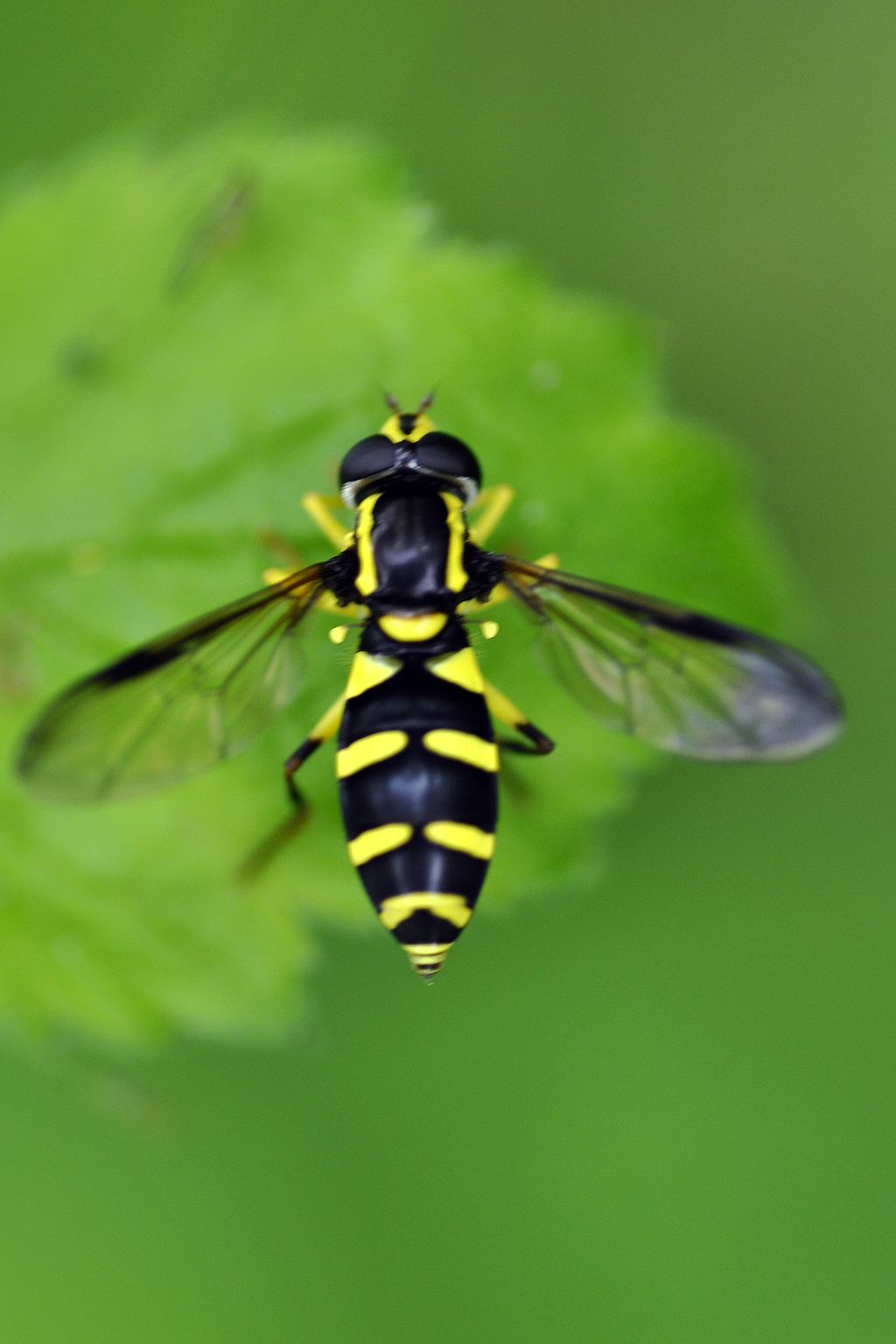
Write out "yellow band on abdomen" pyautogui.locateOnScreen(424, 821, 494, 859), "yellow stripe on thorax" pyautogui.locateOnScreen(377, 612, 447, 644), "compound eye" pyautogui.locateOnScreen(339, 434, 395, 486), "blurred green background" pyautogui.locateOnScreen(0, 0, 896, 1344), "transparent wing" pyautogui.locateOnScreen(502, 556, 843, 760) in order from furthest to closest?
"blurred green background" pyautogui.locateOnScreen(0, 0, 896, 1344) < "compound eye" pyautogui.locateOnScreen(339, 434, 395, 486) < "yellow stripe on thorax" pyautogui.locateOnScreen(377, 612, 447, 644) < "transparent wing" pyautogui.locateOnScreen(502, 556, 843, 760) < "yellow band on abdomen" pyautogui.locateOnScreen(424, 821, 494, 859)

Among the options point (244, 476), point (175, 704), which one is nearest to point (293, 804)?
point (175, 704)

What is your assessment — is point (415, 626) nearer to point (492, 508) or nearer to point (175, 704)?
point (492, 508)

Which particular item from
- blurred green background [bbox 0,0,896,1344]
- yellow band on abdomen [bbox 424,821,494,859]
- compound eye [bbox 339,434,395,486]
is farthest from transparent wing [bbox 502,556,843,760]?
blurred green background [bbox 0,0,896,1344]

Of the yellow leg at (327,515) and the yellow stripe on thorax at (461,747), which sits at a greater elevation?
the yellow leg at (327,515)

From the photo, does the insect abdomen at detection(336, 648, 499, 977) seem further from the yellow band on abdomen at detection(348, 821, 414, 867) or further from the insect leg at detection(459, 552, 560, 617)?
the insect leg at detection(459, 552, 560, 617)

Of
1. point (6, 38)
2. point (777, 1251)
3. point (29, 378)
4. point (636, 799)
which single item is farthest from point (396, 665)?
point (6, 38)

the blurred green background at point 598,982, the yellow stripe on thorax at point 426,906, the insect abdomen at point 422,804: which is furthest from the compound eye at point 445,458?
the blurred green background at point 598,982

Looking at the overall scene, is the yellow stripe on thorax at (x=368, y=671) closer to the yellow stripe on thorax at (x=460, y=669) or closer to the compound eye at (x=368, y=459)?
the yellow stripe on thorax at (x=460, y=669)
